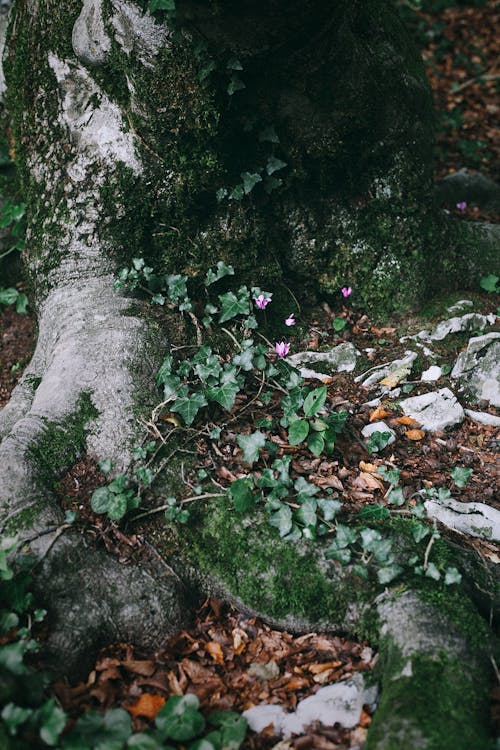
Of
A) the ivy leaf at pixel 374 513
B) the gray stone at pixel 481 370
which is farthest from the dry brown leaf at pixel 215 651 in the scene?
the gray stone at pixel 481 370

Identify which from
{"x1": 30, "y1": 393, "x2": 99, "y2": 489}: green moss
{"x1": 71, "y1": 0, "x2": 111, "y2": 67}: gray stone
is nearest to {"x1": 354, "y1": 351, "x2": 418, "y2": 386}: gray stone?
{"x1": 30, "y1": 393, "x2": 99, "y2": 489}: green moss

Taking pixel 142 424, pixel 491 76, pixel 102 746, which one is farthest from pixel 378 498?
pixel 491 76

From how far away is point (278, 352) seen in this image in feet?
11.7

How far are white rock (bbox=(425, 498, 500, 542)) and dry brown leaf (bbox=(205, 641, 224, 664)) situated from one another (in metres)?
1.24

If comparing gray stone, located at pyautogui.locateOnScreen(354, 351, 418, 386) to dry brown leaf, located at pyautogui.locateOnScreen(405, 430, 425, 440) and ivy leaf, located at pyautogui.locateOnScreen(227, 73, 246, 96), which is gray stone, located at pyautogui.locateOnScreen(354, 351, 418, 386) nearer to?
dry brown leaf, located at pyautogui.locateOnScreen(405, 430, 425, 440)

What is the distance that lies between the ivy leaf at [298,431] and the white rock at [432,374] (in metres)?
1.12

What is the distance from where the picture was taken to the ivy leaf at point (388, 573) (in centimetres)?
255

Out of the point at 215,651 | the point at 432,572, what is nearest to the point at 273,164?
the point at 432,572

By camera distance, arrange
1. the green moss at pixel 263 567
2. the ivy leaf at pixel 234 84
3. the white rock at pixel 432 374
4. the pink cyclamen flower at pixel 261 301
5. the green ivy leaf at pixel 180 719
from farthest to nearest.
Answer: the white rock at pixel 432 374 < the pink cyclamen flower at pixel 261 301 < the ivy leaf at pixel 234 84 < the green moss at pixel 263 567 < the green ivy leaf at pixel 180 719

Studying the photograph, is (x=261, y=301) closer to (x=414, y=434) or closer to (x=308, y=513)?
(x=414, y=434)

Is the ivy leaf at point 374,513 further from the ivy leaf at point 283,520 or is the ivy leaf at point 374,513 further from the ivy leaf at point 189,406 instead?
the ivy leaf at point 189,406

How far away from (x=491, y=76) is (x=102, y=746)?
9.80 m

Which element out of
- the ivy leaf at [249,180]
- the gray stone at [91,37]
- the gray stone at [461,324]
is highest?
the gray stone at [91,37]

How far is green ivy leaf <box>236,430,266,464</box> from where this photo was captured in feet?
9.53
